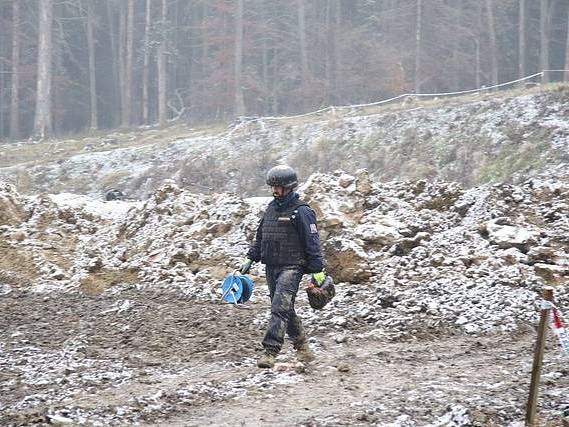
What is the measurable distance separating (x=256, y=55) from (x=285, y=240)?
40.4 meters

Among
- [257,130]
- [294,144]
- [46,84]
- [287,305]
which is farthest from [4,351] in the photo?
[46,84]

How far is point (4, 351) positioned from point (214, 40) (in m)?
38.2

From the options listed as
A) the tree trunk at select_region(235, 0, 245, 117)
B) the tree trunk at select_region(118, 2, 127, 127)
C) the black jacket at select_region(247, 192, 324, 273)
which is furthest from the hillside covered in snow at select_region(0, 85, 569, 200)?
the black jacket at select_region(247, 192, 324, 273)

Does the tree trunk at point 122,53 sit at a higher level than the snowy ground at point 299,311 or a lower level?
higher

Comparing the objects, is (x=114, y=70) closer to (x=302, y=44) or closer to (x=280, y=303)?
(x=302, y=44)

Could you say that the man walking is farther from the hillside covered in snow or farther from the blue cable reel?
the hillside covered in snow

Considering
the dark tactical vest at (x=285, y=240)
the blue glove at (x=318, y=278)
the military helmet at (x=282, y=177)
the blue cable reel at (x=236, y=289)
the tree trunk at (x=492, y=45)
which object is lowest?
the blue cable reel at (x=236, y=289)

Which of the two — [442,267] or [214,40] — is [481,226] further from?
[214,40]

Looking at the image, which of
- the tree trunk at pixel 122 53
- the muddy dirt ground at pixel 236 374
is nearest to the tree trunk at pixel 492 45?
the tree trunk at pixel 122 53

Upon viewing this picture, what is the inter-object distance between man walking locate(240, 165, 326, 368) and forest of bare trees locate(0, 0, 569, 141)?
3216 cm

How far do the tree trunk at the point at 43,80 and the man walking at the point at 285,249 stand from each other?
105 ft

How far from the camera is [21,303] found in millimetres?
11508

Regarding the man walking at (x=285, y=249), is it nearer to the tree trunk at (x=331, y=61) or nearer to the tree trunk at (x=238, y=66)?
the tree trunk at (x=238, y=66)

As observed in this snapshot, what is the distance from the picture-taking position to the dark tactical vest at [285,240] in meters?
7.53
